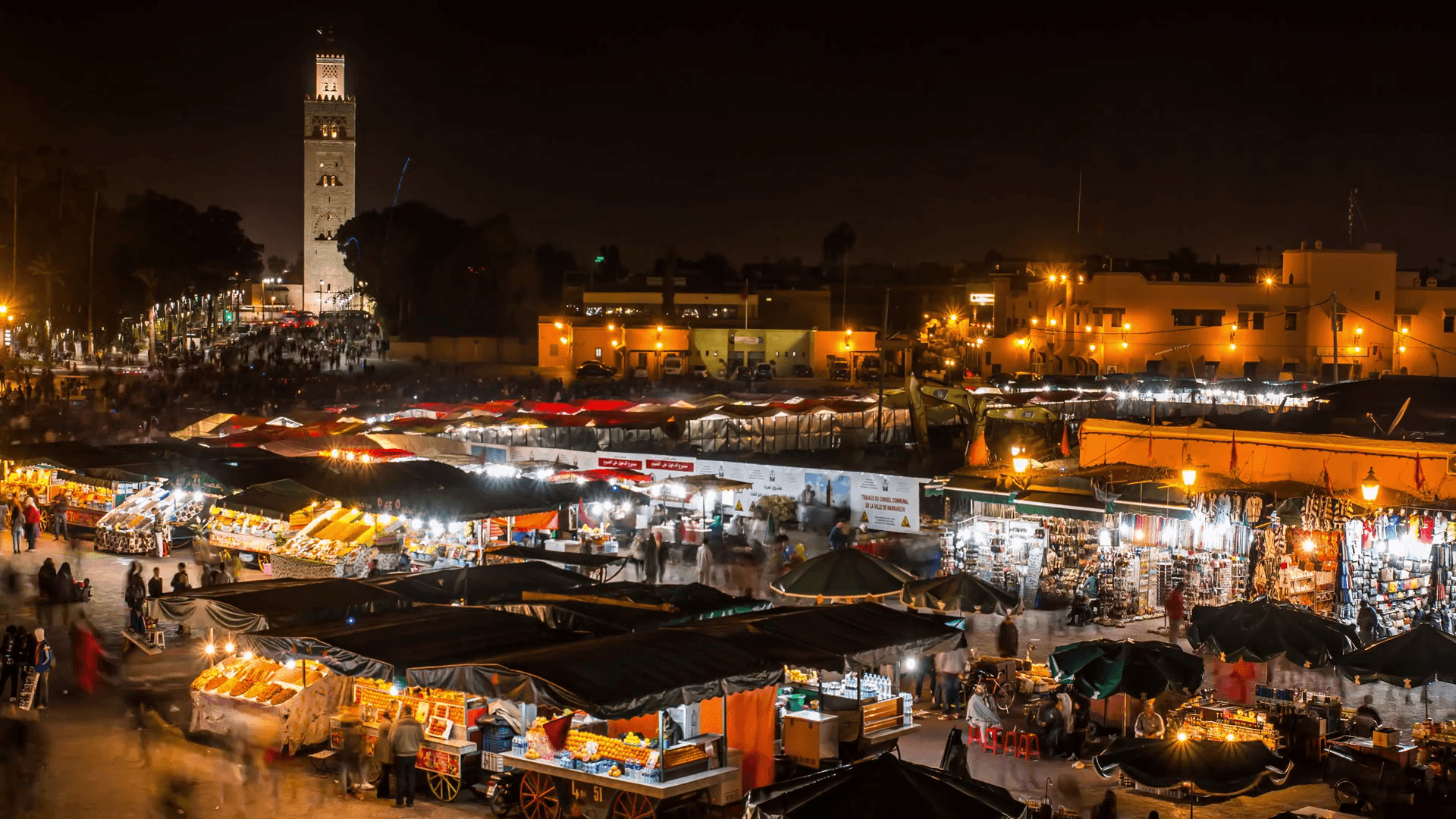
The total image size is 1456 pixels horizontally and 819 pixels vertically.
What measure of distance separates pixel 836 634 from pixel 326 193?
104040mm

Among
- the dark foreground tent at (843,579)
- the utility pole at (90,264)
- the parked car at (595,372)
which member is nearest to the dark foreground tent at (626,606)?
the dark foreground tent at (843,579)

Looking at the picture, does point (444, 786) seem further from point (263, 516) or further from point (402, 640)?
point (263, 516)

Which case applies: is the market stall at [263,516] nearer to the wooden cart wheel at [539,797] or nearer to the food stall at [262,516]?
the food stall at [262,516]

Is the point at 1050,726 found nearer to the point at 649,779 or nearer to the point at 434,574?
the point at 649,779

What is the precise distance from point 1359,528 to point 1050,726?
604 centimetres

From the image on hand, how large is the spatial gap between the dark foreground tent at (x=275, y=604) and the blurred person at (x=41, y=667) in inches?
57.1

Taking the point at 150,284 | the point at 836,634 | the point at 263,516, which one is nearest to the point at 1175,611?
the point at 836,634

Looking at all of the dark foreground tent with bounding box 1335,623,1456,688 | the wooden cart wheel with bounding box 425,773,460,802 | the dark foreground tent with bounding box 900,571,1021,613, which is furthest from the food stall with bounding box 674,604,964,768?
the dark foreground tent with bounding box 1335,623,1456,688

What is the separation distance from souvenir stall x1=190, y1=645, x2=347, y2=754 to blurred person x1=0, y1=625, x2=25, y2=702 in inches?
84.6

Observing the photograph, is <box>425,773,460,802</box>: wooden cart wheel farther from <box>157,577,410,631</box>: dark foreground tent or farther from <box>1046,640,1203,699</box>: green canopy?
<box>1046,640,1203,699</box>: green canopy

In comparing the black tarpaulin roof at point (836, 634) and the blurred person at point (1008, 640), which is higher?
the black tarpaulin roof at point (836, 634)

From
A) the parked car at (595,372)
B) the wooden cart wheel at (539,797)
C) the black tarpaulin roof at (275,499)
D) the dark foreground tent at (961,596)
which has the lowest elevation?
the wooden cart wheel at (539,797)

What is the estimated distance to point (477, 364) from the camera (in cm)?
6353

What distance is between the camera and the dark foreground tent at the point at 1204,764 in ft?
29.8
